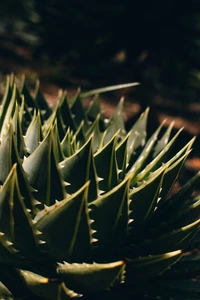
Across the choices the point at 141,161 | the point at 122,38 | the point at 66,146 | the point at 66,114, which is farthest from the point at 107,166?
the point at 122,38

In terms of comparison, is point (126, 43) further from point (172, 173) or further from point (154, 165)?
point (172, 173)

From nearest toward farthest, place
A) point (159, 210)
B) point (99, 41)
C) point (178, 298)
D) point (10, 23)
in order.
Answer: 1. point (178, 298)
2. point (159, 210)
3. point (99, 41)
4. point (10, 23)

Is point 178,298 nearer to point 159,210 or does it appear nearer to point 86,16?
point 159,210

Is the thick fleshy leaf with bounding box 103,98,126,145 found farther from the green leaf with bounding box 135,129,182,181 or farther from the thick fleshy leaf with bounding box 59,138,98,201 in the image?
the thick fleshy leaf with bounding box 59,138,98,201

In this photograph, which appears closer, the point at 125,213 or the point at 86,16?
the point at 125,213

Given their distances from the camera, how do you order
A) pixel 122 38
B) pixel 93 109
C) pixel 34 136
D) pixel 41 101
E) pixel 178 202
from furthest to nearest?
pixel 122 38, pixel 93 109, pixel 41 101, pixel 178 202, pixel 34 136

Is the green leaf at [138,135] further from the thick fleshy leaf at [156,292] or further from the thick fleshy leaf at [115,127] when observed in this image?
the thick fleshy leaf at [156,292]

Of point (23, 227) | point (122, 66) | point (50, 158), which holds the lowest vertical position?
point (122, 66)

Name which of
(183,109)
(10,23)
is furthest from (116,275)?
(10,23)
